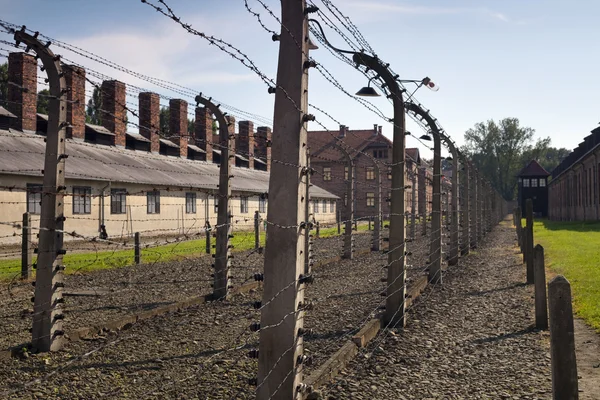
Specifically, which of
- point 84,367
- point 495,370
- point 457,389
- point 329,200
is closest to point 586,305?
point 495,370

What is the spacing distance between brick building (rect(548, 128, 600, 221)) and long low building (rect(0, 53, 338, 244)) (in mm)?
25823

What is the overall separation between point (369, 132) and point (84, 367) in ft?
210

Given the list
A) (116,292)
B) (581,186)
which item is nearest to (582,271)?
(116,292)

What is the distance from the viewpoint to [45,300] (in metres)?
7.09

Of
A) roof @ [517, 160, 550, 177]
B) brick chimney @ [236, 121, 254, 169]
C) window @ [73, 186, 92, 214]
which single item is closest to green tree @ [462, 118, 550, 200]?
roof @ [517, 160, 550, 177]

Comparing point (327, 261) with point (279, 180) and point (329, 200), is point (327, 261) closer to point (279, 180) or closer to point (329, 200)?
point (279, 180)

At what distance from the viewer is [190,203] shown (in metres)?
32.4

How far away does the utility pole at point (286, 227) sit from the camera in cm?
452

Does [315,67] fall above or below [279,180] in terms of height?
above

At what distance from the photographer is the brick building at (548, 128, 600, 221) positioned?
153ft

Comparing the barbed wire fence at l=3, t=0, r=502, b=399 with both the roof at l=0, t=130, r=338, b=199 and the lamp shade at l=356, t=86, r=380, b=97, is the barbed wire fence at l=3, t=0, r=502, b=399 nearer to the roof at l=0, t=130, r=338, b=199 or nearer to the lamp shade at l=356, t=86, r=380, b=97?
the lamp shade at l=356, t=86, r=380, b=97

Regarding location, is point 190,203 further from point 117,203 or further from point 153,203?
point 117,203

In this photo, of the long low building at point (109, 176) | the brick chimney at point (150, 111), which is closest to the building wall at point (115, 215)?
the long low building at point (109, 176)

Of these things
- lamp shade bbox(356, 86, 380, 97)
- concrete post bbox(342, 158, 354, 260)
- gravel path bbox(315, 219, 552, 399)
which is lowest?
gravel path bbox(315, 219, 552, 399)
